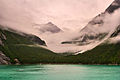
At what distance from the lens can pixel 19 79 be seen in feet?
436

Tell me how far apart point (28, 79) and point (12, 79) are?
8988 mm

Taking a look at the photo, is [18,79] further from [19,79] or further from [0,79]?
[0,79]

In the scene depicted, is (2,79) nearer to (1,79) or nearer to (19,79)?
(1,79)

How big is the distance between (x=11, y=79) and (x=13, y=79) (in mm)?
1096

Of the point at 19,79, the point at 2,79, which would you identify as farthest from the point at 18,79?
the point at 2,79

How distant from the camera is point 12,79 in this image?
435 ft

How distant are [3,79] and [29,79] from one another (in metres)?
14.0

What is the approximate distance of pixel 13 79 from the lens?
132625 millimetres

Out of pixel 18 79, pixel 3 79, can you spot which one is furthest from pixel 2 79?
pixel 18 79

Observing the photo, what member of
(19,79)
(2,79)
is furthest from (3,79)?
(19,79)

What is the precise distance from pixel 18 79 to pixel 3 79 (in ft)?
26.4

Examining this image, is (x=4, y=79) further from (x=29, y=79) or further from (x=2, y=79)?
(x=29, y=79)

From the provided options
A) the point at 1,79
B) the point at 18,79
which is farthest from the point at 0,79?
the point at 18,79

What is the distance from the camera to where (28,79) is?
5177 inches
